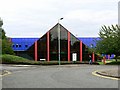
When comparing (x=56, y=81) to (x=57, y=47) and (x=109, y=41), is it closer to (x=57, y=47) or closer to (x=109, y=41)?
(x=109, y=41)

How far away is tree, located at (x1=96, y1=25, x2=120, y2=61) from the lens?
59.6 meters

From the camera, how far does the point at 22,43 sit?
306 feet

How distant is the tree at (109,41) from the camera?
59578 mm

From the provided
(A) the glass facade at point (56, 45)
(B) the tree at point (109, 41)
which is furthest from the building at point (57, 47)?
(B) the tree at point (109, 41)

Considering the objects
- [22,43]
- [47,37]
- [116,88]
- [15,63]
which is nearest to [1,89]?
[116,88]

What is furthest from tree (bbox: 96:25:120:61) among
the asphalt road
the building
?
the asphalt road

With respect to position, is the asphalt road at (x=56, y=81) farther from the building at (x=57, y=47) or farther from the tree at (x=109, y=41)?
the building at (x=57, y=47)

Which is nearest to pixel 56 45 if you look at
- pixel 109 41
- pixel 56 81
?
pixel 109 41

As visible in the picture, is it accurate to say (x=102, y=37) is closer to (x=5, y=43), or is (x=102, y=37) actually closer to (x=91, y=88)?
(x=5, y=43)

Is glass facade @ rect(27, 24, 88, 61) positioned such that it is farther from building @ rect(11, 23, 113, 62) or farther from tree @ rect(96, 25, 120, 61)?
tree @ rect(96, 25, 120, 61)

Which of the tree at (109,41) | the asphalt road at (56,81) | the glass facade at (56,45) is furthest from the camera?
the glass facade at (56,45)

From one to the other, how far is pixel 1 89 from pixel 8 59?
126 ft

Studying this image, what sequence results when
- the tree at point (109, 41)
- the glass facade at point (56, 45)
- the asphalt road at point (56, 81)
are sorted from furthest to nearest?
the glass facade at point (56, 45) < the tree at point (109, 41) < the asphalt road at point (56, 81)

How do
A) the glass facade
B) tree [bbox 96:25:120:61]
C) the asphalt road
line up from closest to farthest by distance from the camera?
1. the asphalt road
2. tree [bbox 96:25:120:61]
3. the glass facade
